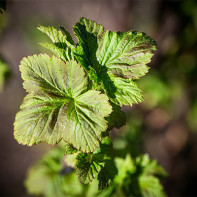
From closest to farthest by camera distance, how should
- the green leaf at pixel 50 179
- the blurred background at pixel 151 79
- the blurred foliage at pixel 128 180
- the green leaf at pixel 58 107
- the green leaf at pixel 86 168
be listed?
the green leaf at pixel 58 107, the green leaf at pixel 86 168, the blurred foliage at pixel 128 180, the green leaf at pixel 50 179, the blurred background at pixel 151 79

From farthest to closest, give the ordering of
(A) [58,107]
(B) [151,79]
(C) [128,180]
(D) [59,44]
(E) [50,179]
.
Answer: (B) [151,79]
(E) [50,179]
(C) [128,180]
(D) [59,44]
(A) [58,107]

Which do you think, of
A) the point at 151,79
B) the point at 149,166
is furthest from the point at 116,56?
the point at 151,79

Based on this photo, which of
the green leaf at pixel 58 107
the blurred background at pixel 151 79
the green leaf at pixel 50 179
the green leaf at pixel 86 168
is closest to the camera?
the green leaf at pixel 58 107

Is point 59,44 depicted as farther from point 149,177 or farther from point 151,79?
point 151,79

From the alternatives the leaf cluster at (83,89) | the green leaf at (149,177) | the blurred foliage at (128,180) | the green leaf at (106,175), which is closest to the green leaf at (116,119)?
the leaf cluster at (83,89)

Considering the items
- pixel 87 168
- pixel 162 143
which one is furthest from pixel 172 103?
pixel 87 168

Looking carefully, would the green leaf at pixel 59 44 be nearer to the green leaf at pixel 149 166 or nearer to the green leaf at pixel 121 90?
the green leaf at pixel 121 90

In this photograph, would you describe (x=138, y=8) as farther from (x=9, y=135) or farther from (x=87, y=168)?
(x=87, y=168)
